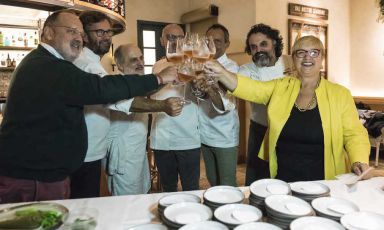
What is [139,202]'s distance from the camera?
1431mm

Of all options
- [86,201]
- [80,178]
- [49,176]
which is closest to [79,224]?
[86,201]

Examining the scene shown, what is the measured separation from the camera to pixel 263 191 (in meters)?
1.38

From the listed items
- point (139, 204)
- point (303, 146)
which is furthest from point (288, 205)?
point (303, 146)

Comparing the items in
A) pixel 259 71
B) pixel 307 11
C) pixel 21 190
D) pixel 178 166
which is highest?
pixel 307 11

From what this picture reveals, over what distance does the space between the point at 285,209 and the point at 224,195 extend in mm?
272

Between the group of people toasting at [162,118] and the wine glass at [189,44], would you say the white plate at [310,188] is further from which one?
the wine glass at [189,44]

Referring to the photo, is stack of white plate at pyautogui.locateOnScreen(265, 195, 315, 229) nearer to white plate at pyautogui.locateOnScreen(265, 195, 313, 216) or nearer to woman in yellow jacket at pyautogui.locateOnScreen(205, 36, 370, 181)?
white plate at pyautogui.locateOnScreen(265, 195, 313, 216)

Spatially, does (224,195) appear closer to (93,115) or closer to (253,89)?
(253,89)

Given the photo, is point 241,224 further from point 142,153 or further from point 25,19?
point 25,19

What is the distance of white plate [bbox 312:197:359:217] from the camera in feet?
3.96

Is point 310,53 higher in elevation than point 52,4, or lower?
lower

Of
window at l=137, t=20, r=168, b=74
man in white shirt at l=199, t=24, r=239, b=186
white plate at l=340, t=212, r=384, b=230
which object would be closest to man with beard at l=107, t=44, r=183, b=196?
man in white shirt at l=199, t=24, r=239, b=186

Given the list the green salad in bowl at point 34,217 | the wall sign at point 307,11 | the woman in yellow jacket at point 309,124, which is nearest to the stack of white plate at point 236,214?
the green salad in bowl at point 34,217

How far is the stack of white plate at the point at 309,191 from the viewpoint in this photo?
1344mm
